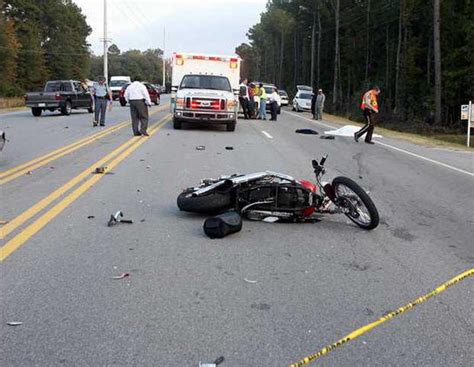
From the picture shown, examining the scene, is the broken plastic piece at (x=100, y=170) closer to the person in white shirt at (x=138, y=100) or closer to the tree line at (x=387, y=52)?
the person in white shirt at (x=138, y=100)

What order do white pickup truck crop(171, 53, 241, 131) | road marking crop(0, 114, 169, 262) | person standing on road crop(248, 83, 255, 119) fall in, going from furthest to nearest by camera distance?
person standing on road crop(248, 83, 255, 119), white pickup truck crop(171, 53, 241, 131), road marking crop(0, 114, 169, 262)

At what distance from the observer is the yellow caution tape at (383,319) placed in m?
3.58

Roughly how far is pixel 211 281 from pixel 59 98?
81.0ft

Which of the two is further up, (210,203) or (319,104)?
(319,104)

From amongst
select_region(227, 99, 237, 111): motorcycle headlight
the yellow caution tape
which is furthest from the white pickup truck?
the yellow caution tape

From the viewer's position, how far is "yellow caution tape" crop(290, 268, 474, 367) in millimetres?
3578

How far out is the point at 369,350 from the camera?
3705mm

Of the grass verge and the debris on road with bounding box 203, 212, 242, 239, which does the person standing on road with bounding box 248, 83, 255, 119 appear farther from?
the debris on road with bounding box 203, 212, 242, 239

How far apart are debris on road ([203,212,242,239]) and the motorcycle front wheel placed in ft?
4.63

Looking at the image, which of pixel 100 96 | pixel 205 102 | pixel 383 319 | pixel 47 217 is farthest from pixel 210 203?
pixel 100 96

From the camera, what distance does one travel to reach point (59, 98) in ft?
90.8

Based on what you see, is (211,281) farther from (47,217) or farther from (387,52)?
(387,52)

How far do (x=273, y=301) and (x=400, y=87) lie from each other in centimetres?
4646

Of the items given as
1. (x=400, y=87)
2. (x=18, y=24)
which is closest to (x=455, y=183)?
(x=400, y=87)
